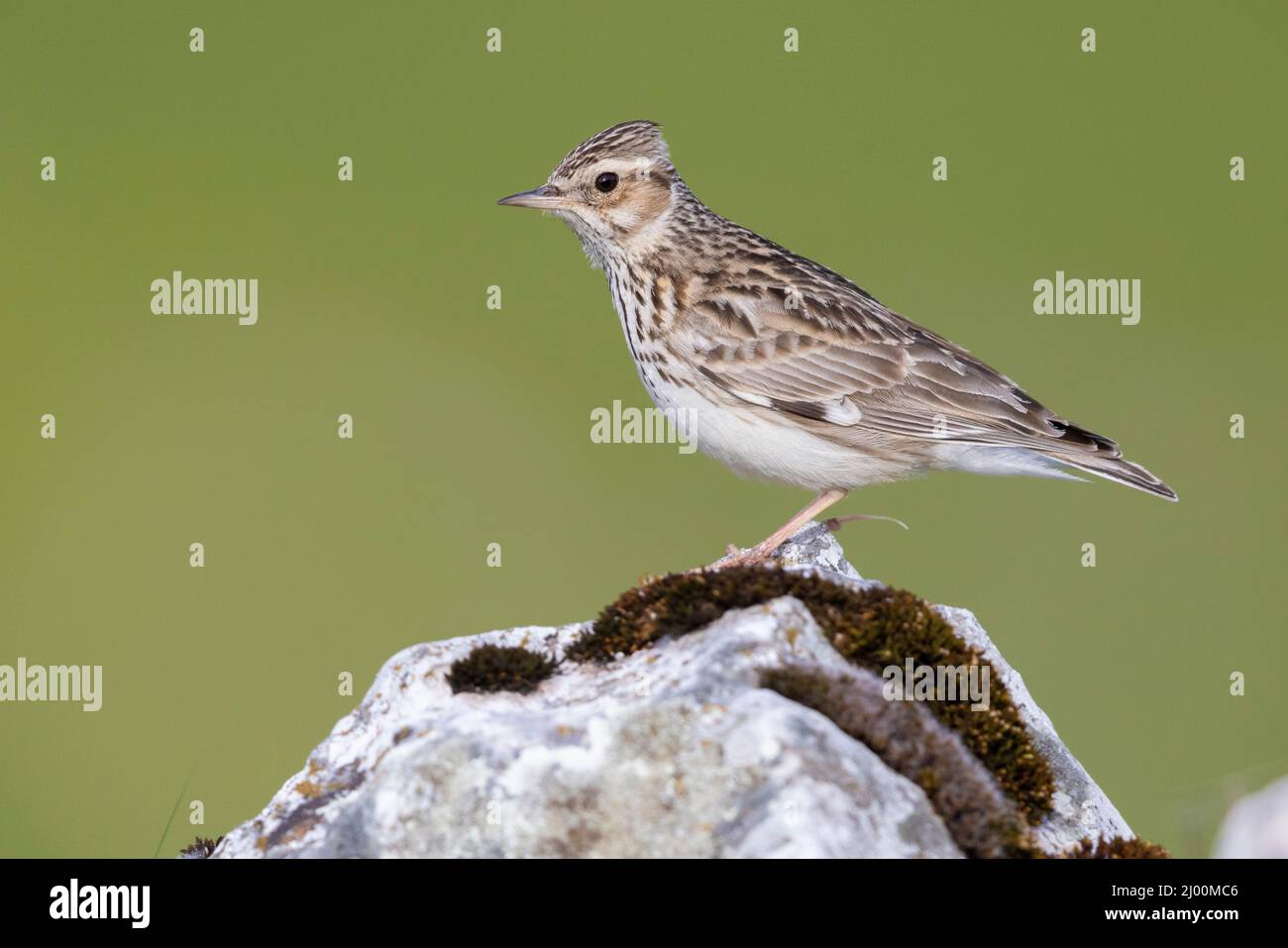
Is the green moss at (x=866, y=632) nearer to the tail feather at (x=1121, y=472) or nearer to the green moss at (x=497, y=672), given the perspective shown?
the green moss at (x=497, y=672)

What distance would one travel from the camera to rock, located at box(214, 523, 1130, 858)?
5.27m

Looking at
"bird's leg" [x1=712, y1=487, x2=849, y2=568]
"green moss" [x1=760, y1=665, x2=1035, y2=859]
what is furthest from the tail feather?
"green moss" [x1=760, y1=665, x2=1035, y2=859]

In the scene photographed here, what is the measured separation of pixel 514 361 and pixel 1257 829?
19.8 meters

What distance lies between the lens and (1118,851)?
597 centimetres

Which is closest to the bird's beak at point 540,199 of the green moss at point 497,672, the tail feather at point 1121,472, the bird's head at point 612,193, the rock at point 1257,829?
the bird's head at point 612,193

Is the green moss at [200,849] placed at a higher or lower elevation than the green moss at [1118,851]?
lower

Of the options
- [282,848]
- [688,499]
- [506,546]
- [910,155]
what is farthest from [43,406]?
[282,848]

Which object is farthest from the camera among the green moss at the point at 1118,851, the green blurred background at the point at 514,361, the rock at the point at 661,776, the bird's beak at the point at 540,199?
the green blurred background at the point at 514,361

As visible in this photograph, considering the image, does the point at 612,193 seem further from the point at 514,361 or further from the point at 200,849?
the point at 514,361

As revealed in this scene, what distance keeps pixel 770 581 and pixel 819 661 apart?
60 centimetres

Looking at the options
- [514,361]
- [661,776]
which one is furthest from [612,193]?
[514,361]

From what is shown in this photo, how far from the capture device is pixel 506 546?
22.2 metres

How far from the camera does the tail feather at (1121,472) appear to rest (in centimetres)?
963

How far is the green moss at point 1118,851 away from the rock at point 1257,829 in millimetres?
230
